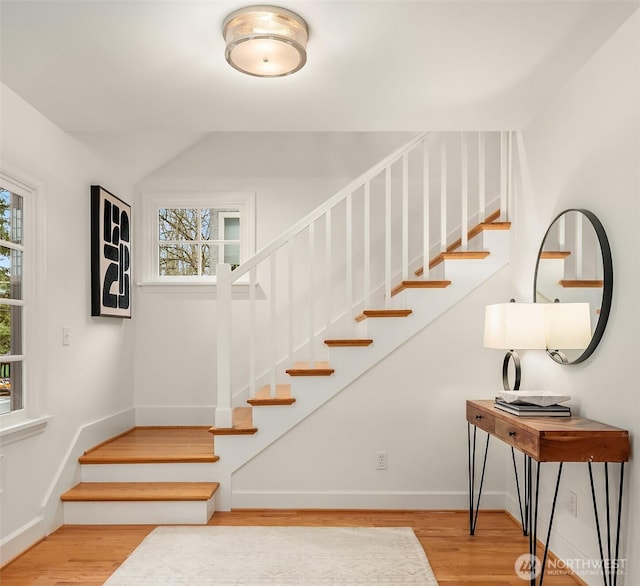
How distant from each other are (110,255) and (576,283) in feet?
10.3

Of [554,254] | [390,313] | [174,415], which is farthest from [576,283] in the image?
[174,415]

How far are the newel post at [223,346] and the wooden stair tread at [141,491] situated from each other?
1.38ft

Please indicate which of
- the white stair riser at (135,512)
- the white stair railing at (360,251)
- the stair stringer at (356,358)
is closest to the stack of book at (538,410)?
the stair stringer at (356,358)

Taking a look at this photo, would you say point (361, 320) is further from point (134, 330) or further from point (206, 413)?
point (134, 330)

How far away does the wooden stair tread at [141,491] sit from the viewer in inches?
133

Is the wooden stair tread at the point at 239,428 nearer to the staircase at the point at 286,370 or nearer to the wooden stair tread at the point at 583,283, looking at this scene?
the staircase at the point at 286,370

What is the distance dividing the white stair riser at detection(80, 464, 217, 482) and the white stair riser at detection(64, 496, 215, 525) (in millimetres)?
237

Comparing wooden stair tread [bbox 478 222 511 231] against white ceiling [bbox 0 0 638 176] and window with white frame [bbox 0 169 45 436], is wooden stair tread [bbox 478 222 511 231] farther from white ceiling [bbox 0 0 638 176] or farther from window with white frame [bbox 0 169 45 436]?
window with white frame [bbox 0 169 45 436]

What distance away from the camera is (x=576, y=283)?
265cm

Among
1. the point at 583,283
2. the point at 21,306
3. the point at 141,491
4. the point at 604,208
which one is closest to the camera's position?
the point at 604,208

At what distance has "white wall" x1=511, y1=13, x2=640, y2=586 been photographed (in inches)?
87.0

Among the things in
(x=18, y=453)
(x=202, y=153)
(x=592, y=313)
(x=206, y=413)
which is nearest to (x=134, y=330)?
(x=206, y=413)

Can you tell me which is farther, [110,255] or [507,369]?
[110,255]

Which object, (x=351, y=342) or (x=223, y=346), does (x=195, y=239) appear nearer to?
(x=223, y=346)
